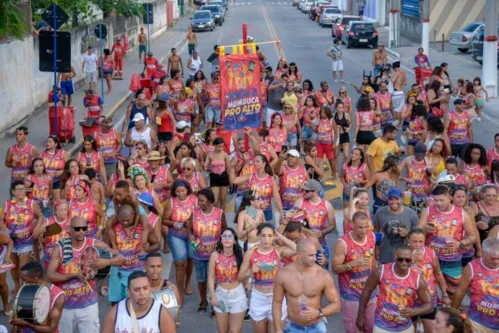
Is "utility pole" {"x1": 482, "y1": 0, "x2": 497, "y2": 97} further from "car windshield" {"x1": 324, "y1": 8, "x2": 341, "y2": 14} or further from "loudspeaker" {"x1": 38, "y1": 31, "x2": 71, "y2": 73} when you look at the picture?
"car windshield" {"x1": 324, "y1": 8, "x2": 341, "y2": 14}

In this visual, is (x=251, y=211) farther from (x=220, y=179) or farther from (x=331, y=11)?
(x=331, y=11)

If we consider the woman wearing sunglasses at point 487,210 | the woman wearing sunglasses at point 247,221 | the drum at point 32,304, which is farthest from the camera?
the woman wearing sunglasses at point 487,210

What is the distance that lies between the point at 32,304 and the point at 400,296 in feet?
10.4

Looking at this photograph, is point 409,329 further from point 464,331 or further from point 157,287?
point 157,287

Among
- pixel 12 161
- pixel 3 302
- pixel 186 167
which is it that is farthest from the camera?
pixel 12 161

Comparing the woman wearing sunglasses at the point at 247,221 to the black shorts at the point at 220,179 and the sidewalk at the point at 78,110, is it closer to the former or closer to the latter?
the black shorts at the point at 220,179

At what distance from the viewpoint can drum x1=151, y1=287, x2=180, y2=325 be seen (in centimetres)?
742

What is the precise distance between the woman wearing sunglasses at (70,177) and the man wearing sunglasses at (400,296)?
17.0ft

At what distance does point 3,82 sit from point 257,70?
34.7ft

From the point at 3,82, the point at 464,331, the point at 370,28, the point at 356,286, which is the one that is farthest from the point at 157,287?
the point at 370,28

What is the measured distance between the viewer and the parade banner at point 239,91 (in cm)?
1394

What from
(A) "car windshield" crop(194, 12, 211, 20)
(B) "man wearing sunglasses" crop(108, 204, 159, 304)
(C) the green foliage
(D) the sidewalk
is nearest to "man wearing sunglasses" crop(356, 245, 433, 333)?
(B) "man wearing sunglasses" crop(108, 204, 159, 304)

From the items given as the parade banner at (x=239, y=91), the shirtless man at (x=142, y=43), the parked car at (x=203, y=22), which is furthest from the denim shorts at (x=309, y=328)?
the parked car at (x=203, y=22)

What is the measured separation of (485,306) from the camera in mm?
8047
